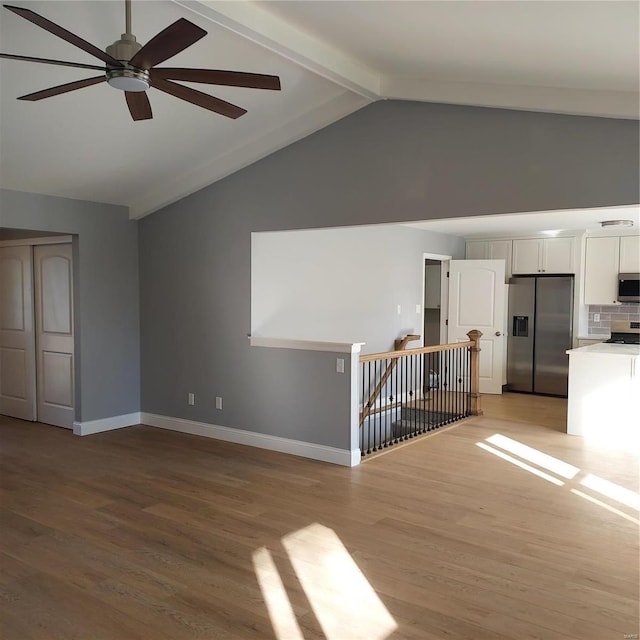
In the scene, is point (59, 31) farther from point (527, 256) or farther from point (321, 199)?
point (527, 256)

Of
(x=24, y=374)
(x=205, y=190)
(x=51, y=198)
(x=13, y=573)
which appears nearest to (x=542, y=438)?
(x=205, y=190)

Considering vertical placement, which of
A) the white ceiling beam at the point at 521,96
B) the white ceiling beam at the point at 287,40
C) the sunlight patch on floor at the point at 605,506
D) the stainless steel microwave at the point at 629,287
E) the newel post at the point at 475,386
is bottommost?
the sunlight patch on floor at the point at 605,506

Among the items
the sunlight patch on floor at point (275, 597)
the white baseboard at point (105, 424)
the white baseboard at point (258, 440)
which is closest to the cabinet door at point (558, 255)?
the white baseboard at point (258, 440)

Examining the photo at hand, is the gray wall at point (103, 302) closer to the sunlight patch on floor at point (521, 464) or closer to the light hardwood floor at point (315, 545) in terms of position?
the light hardwood floor at point (315, 545)

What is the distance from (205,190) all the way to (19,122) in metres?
1.92

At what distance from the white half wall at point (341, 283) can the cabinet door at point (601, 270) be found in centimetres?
205

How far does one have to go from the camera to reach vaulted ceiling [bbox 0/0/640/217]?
9.68 feet

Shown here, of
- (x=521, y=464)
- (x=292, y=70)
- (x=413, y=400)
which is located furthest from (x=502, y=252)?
(x=292, y=70)

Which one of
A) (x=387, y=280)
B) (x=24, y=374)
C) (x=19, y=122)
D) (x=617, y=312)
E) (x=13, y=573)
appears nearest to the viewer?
(x=13, y=573)

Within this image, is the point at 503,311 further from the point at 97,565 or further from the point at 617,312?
the point at 97,565

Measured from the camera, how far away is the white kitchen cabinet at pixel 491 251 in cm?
843

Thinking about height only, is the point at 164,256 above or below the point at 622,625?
above

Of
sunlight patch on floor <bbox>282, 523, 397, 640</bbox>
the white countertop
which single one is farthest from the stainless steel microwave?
sunlight patch on floor <bbox>282, 523, 397, 640</bbox>

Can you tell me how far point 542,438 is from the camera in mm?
5730
